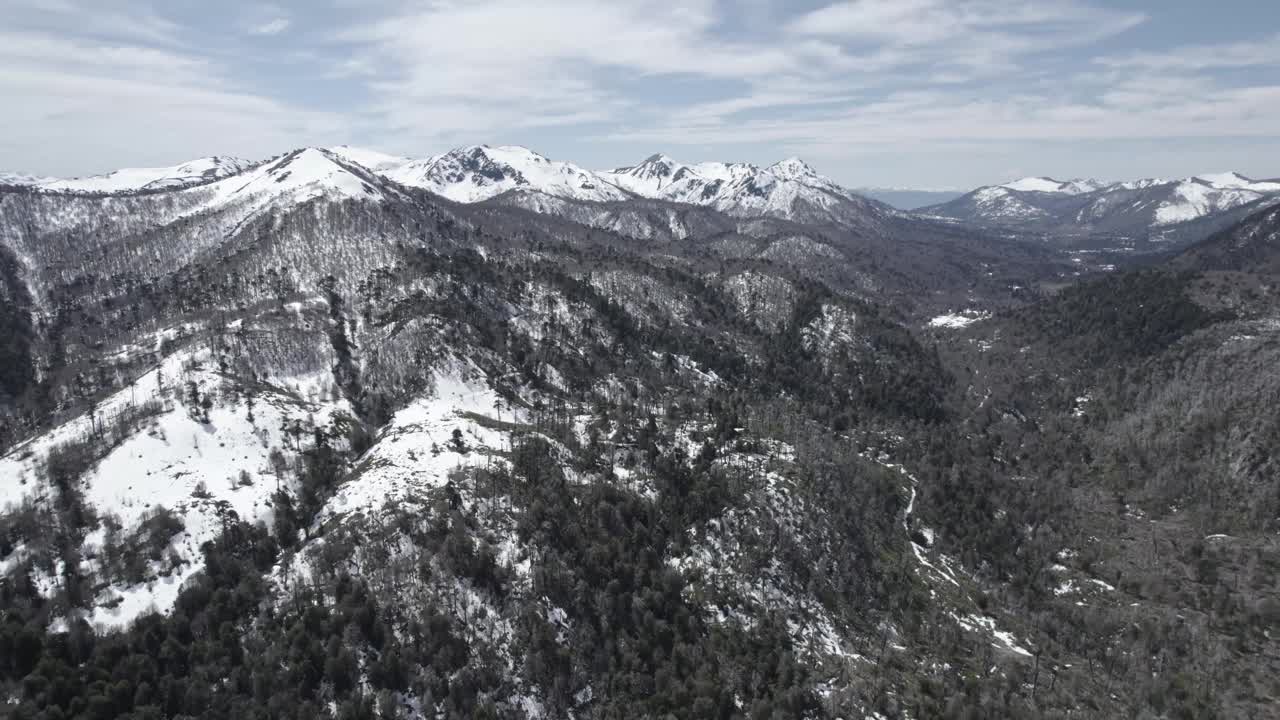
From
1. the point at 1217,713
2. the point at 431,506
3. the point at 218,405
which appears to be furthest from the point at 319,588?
the point at 1217,713

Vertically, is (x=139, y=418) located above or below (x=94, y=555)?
above

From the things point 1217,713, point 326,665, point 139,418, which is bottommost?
point 1217,713

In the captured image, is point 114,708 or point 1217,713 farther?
point 1217,713

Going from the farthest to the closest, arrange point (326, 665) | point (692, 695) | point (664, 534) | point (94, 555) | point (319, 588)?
point (664, 534)
point (94, 555)
point (319, 588)
point (692, 695)
point (326, 665)

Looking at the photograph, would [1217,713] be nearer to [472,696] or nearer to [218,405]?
[472,696]

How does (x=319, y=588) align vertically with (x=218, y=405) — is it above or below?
below

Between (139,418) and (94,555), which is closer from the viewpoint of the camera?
(94,555)

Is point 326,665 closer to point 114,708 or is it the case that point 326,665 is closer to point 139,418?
point 114,708

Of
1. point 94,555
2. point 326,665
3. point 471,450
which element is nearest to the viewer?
point 326,665

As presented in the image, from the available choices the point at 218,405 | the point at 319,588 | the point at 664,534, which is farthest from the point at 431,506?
the point at 218,405
